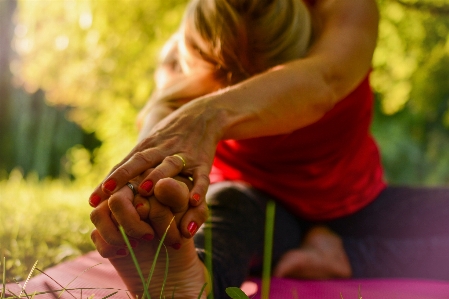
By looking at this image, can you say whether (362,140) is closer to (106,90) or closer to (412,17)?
(412,17)

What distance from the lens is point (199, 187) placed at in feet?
2.55

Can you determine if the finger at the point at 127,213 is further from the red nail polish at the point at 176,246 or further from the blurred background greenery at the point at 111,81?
the blurred background greenery at the point at 111,81

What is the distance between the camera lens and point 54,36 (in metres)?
4.24

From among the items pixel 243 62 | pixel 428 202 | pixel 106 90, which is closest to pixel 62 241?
pixel 243 62

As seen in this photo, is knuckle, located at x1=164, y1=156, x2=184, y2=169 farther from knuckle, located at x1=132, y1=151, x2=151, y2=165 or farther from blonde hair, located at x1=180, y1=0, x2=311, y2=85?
blonde hair, located at x1=180, y1=0, x2=311, y2=85

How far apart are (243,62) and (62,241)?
1.08 m

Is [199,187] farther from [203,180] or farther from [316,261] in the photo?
[316,261]

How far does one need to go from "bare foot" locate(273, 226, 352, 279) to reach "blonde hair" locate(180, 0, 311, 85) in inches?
20.3

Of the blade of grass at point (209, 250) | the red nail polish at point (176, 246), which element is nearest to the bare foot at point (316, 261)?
the blade of grass at point (209, 250)

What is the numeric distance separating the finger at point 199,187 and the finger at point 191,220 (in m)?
0.01

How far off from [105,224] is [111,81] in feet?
12.0

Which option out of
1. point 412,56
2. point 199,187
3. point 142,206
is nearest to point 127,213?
point 142,206

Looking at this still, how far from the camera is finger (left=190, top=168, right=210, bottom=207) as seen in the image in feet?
2.50

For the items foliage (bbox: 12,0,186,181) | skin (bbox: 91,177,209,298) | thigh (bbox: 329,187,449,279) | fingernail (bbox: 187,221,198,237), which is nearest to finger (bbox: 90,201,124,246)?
skin (bbox: 91,177,209,298)
